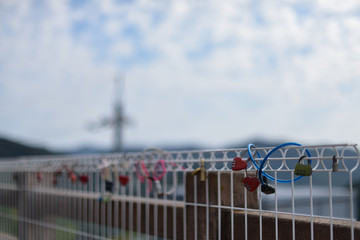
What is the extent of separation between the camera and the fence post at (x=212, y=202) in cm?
267

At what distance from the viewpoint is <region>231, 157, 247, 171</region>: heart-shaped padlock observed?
242 centimetres

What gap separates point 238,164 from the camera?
2434 millimetres

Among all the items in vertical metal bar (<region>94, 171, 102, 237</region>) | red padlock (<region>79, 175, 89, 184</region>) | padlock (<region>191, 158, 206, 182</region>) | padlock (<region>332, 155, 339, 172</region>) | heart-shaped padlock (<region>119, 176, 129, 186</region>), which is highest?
padlock (<region>332, 155, 339, 172</region>)

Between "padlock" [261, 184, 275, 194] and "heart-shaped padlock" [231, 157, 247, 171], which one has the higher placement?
"heart-shaped padlock" [231, 157, 247, 171]

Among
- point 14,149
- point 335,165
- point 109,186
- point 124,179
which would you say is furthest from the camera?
point 14,149

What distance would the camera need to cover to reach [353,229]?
6.63ft

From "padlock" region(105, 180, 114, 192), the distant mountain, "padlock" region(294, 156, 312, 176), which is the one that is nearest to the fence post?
"padlock" region(294, 156, 312, 176)

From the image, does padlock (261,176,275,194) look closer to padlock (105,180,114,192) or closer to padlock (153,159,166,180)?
padlock (153,159,166,180)

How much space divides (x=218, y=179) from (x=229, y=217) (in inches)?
9.8

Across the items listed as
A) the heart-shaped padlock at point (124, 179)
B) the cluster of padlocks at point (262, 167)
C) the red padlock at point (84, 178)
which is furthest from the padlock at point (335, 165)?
the red padlock at point (84, 178)

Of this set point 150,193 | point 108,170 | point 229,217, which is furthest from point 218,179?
point 108,170

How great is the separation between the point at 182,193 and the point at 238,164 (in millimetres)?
887

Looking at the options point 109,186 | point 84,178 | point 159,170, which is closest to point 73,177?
point 84,178

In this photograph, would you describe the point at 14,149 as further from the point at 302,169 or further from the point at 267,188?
the point at 302,169
